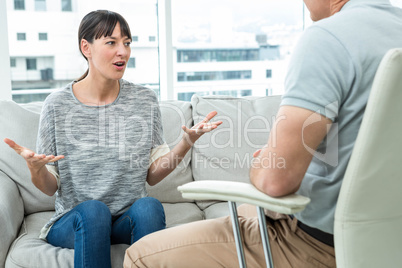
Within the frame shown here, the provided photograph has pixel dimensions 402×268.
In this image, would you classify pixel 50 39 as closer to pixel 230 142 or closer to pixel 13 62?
pixel 13 62

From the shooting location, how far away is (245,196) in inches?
39.2

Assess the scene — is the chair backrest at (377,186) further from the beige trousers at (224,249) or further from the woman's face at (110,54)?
the woman's face at (110,54)

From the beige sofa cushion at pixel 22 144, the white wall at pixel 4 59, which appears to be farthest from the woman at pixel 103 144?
the white wall at pixel 4 59

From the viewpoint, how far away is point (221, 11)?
329 cm

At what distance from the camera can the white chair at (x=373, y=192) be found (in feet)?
2.77

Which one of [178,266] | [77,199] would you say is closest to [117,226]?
[77,199]

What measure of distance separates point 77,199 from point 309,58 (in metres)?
1.16

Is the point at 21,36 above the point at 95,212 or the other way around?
above

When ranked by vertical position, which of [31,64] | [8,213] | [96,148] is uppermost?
[31,64]

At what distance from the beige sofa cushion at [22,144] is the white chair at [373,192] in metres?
1.30

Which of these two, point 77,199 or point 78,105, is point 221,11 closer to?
point 78,105

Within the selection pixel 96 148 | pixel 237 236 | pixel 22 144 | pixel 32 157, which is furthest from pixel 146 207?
pixel 22 144

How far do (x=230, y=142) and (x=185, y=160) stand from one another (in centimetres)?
25

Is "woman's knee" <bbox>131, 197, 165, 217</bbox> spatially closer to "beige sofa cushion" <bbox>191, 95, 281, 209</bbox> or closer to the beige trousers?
the beige trousers
